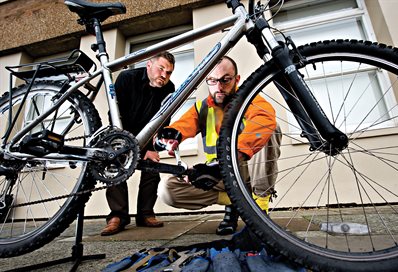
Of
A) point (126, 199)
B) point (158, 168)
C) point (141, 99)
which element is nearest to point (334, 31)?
point (141, 99)

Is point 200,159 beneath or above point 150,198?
above

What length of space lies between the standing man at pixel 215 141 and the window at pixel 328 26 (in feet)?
4.76

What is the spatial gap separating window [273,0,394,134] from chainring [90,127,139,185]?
226cm

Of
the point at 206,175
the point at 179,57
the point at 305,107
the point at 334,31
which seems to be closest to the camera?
the point at 305,107

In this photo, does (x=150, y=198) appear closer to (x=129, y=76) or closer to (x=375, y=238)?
(x=129, y=76)

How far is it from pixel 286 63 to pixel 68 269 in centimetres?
123

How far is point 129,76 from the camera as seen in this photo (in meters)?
1.91

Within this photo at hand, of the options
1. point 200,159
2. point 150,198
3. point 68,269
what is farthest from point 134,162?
point 200,159

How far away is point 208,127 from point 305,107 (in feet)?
2.84

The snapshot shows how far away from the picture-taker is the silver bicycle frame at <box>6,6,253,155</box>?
111 centimetres

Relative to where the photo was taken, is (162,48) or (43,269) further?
(162,48)

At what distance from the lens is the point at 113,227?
1.70 meters

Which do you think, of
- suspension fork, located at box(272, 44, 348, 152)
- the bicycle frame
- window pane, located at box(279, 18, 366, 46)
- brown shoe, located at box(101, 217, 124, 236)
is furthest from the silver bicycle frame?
window pane, located at box(279, 18, 366, 46)

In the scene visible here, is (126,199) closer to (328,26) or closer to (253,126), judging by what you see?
(253,126)
